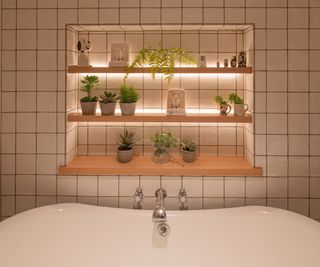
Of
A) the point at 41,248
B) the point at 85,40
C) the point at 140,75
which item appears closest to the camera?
the point at 41,248

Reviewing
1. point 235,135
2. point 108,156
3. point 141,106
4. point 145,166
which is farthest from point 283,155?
point 108,156

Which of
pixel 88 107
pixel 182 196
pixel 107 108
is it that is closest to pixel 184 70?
pixel 107 108

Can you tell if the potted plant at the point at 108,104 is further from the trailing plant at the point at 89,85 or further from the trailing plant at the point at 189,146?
the trailing plant at the point at 189,146

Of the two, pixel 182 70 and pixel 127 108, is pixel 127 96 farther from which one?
pixel 182 70

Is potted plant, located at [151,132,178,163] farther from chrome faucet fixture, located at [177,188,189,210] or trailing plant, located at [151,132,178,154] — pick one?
chrome faucet fixture, located at [177,188,189,210]

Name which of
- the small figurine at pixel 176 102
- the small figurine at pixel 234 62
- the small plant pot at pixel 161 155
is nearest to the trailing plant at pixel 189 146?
the small plant pot at pixel 161 155

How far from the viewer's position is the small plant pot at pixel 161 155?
2284 millimetres

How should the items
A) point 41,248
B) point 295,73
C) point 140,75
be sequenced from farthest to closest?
point 140,75
point 295,73
point 41,248

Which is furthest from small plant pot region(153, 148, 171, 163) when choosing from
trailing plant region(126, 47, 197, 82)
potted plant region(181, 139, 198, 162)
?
trailing plant region(126, 47, 197, 82)

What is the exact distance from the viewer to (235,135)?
8.24 feet

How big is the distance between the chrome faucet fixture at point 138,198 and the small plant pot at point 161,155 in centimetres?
25

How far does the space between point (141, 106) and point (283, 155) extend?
1033 millimetres

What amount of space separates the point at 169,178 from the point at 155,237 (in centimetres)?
39

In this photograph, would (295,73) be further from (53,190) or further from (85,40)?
(53,190)
